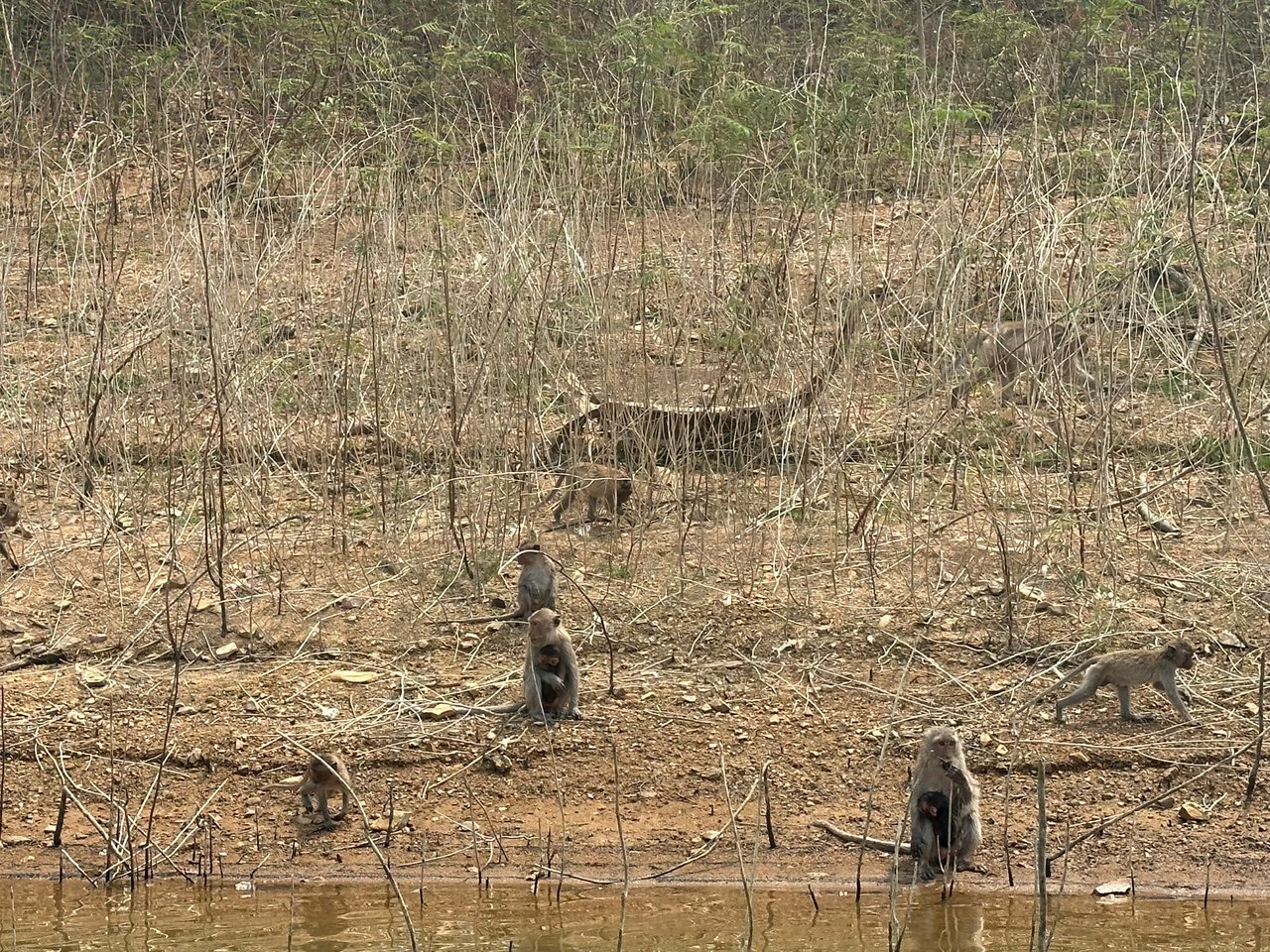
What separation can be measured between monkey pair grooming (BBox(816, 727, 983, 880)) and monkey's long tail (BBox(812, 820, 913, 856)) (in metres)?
0.04

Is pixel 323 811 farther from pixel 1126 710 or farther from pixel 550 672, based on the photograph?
pixel 1126 710

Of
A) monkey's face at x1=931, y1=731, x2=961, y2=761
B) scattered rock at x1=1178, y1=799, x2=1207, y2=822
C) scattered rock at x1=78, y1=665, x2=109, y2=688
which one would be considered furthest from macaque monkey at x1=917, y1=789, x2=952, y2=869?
scattered rock at x1=78, y1=665, x2=109, y2=688

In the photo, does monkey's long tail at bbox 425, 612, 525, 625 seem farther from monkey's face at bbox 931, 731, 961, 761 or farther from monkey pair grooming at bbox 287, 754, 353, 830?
monkey's face at bbox 931, 731, 961, 761

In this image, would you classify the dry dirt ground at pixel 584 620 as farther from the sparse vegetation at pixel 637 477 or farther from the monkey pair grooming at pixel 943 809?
the monkey pair grooming at pixel 943 809

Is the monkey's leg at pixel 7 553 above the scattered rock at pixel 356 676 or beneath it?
above

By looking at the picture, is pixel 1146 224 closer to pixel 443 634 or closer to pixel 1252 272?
pixel 1252 272

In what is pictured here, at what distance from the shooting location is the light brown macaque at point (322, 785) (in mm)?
7496

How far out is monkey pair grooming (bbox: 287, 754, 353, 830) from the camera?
7.50 metres

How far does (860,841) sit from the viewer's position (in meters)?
7.27

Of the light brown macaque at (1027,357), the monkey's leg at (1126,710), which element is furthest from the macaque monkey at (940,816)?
the light brown macaque at (1027,357)

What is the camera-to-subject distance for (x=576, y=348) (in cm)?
1046

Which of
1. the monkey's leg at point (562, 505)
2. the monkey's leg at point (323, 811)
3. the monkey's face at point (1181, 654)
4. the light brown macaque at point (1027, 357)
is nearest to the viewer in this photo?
the monkey's leg at point (323, 811)

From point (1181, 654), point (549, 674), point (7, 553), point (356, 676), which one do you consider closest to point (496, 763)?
point (549, 674)

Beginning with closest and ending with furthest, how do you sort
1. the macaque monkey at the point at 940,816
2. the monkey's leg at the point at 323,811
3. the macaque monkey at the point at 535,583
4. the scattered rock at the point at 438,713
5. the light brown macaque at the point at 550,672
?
the macaque monkey at the point at 940,816
the monkey's leg at the point at 323,811
the light brown macaque at the point at 550,672
the scattered rock at the point at 438,713
the macaque monkey at the point at 535,583
